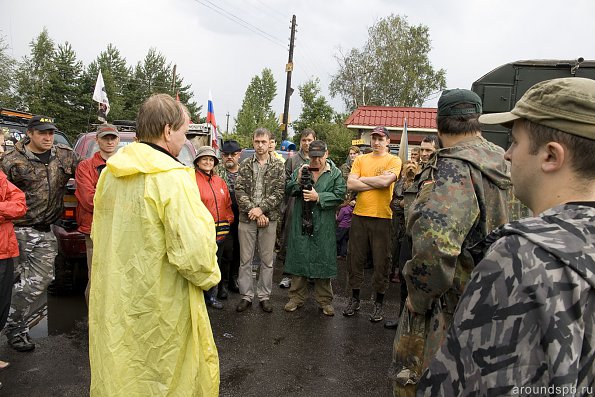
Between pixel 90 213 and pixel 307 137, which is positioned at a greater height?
pixel 307 137

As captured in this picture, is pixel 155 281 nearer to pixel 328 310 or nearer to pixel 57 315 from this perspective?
pixel 328 310

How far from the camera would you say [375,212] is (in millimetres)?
4887

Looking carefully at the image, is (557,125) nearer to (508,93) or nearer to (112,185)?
(112,185)

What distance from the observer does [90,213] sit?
4.25 meters

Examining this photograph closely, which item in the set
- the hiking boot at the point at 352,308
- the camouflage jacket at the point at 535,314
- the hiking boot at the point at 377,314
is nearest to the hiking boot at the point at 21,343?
the hiking boot at the point at 352,308

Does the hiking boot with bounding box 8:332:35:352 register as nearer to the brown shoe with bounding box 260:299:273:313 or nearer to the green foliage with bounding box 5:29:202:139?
the brown shoe with bounding box 260:299:273:313

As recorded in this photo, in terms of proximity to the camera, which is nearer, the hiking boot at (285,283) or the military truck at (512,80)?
the military truck at (512,80)

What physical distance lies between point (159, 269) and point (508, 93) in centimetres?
560

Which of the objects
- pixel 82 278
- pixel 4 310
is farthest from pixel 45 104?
pixel 4 310

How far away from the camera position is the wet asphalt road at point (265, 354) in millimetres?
3369

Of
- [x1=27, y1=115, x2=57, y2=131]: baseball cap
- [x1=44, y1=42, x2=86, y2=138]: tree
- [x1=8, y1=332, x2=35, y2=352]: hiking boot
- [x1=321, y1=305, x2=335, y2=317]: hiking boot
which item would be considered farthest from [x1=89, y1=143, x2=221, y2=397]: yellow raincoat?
[x1=44, y1=42, x2=86, y2=138]: tree

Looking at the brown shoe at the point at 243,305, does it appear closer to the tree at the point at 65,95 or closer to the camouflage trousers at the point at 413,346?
the camouflage trousers at the point at 413,346

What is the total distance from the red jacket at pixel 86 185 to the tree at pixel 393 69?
30973 millimetres

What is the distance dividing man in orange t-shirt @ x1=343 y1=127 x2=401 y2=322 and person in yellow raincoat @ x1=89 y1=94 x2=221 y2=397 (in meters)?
3.09
